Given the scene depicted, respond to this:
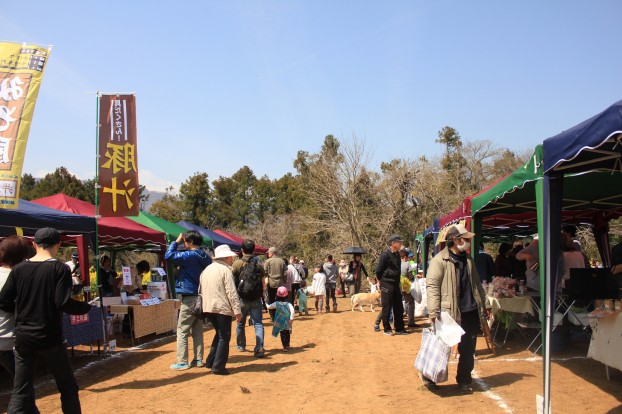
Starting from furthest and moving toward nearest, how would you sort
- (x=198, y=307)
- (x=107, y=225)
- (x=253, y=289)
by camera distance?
(x=107, y=225) < (x=253, y=289) < (x=198, y=307)

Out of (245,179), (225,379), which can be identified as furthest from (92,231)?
(245,179)

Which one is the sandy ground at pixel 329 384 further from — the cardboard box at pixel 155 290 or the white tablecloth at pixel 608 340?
the cardboard box at pixel 155 290

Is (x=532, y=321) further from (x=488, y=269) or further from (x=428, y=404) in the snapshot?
(x=428, y=404)

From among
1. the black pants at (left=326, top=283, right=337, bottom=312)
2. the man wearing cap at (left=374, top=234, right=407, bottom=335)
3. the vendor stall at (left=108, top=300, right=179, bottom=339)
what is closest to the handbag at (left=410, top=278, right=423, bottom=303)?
the man wearing cap at (left=374, top=234, right=407, bottom=335)

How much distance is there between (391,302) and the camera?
962 centimetres

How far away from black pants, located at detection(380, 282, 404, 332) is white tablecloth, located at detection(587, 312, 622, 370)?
4094mm

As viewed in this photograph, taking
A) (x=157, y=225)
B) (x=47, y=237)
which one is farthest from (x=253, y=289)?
(x=157, y=225)

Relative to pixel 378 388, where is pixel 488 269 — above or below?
above

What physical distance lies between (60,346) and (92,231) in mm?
4399

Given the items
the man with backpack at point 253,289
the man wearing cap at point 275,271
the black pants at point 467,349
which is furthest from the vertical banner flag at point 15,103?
the black pants at point 467,349

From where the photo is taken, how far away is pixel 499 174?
35656 mm

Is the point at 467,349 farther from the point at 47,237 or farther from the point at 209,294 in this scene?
the point at 47,237

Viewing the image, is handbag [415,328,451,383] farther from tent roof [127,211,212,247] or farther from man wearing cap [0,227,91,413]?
tent roof [127,211,212,247]

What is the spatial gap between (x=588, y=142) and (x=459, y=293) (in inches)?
85.2
